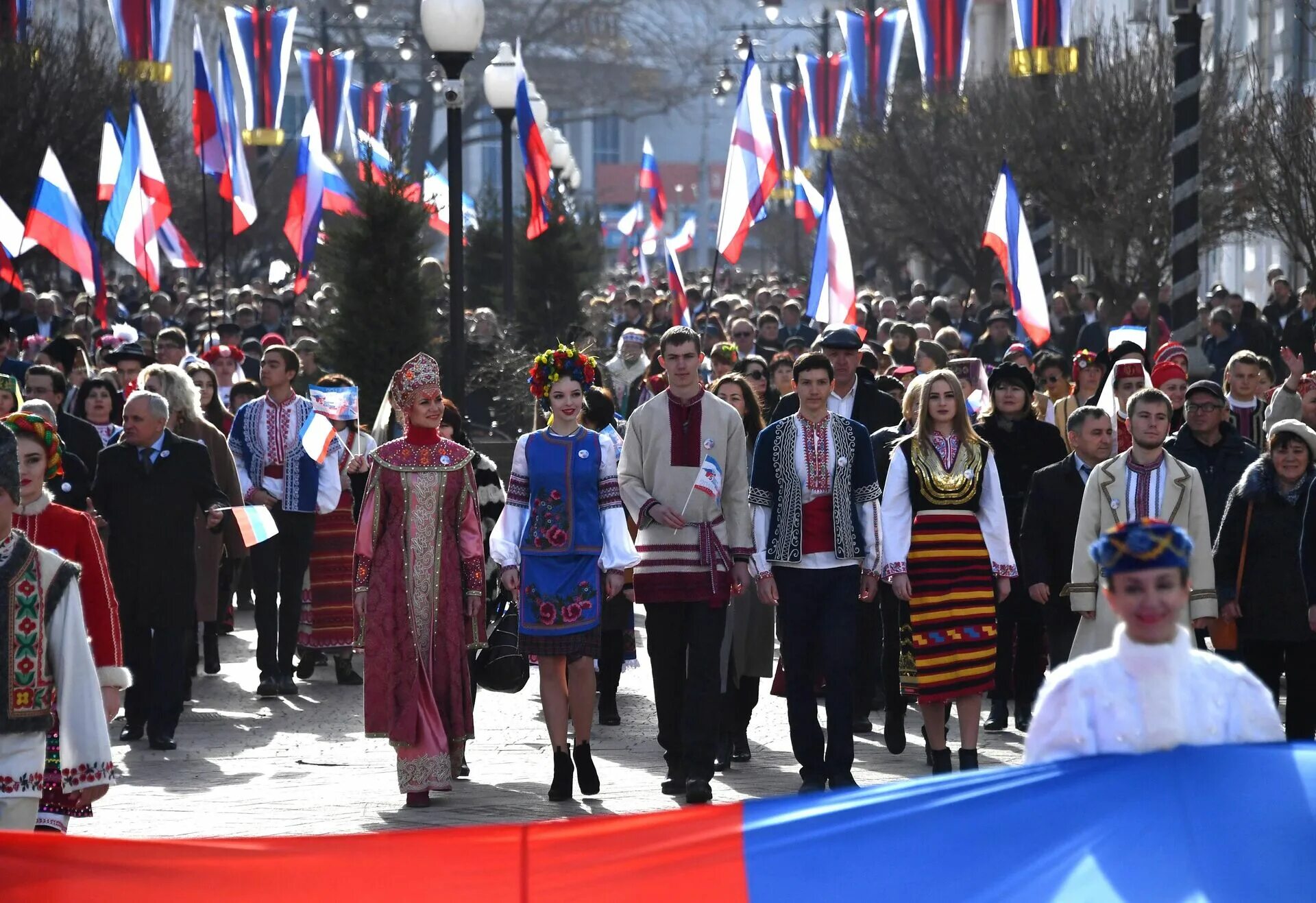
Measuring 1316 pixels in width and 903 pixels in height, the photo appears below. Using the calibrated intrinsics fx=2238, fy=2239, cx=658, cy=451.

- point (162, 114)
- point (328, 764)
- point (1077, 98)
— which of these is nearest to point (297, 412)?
point (328, 764)

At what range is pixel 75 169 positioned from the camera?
29.1 metres

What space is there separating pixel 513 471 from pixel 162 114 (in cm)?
2656

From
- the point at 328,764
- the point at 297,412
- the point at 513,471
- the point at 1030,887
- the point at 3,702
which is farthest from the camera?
the point at 297,412

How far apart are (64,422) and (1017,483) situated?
5119 mm

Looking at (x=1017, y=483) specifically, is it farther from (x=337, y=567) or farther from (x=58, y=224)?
(x=58, y=224)

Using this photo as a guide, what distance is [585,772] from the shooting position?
9258mm

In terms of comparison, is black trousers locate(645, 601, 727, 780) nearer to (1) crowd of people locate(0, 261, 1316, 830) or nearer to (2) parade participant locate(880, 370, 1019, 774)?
(1) crowd of people locate(0, 261, 1316, 830)

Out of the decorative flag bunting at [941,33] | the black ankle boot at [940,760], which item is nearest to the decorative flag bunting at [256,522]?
the black ankle boot at [940,760]

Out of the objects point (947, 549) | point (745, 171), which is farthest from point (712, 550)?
point (745, 171)

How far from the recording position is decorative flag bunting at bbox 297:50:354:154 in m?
42.2

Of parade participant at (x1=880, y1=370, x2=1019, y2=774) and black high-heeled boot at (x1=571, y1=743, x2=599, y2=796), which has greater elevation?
parade participant at (x1=880, y1=370, x2=1019, y2=774)

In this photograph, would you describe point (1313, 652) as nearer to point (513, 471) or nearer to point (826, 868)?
point (513, 471)

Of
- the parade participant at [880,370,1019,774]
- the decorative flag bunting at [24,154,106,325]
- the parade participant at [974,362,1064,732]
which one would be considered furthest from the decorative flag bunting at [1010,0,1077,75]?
the parade participant at [880,370,1019,774]

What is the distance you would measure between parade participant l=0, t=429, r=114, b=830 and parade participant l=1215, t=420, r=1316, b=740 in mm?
5430
